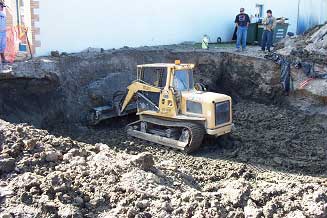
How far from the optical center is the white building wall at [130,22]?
516 inches

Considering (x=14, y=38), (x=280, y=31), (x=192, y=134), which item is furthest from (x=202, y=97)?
(x=280, y=31)

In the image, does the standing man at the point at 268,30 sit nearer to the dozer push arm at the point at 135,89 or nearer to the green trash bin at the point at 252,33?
the green trash bin at the point at 252,33

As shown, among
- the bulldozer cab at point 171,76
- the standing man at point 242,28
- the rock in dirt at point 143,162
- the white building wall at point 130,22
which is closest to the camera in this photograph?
the rock in dirt at point 143,162

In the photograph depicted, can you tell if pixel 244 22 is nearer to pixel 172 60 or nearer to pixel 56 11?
pixel 172 60

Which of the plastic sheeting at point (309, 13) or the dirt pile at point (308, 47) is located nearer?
the dirt pile at point (308, 47)

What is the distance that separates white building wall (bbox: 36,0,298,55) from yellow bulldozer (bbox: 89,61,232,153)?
341 centimetres

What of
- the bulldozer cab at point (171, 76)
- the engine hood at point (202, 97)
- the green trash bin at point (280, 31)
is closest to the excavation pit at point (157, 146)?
the engine hood at point (202, 97)

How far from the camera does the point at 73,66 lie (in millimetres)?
12602

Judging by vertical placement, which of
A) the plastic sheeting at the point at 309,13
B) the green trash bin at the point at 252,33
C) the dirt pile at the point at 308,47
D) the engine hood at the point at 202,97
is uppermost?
the plastic sheeting at the point at 309,13

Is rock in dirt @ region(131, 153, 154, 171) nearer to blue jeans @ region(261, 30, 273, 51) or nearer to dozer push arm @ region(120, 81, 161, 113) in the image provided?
dozer push arm @ region(120, 81, 161, 113)

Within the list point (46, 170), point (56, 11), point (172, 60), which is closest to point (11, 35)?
point (56, 11)

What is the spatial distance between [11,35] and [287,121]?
8489mm

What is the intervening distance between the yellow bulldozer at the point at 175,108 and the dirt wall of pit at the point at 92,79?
1.78 m

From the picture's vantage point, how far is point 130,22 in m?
15.3
